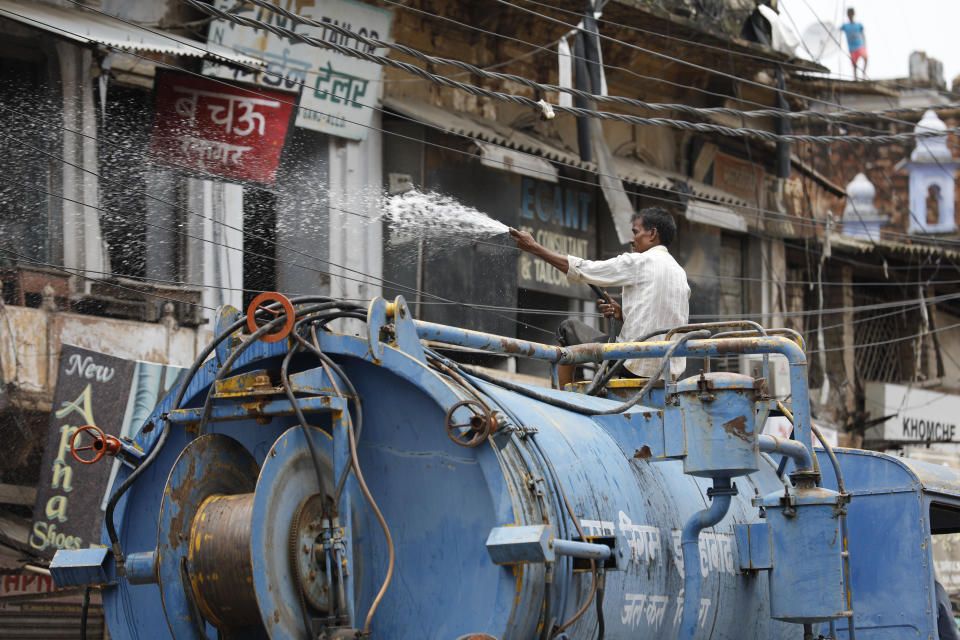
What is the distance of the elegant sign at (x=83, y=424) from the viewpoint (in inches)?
369

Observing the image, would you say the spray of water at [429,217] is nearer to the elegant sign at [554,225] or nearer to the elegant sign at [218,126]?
the elegant sign at [554,225]

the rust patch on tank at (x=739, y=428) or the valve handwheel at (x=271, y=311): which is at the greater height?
the valve handwheel at (x=271, y=311)

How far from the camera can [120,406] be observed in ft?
32.2

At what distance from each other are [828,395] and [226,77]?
38.6 ft

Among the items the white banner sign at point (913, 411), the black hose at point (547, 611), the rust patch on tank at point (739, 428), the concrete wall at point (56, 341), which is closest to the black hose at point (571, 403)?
the rust patch on tank at point (739, 428)

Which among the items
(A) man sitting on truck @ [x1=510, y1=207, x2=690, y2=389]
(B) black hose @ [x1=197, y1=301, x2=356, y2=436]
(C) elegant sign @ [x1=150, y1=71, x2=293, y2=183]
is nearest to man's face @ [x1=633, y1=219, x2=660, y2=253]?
(A) man sitting on truck @ [x1=510, y1=207, x2=690, y2=389]

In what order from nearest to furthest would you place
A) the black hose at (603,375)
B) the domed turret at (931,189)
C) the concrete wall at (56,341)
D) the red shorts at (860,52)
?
the black hose at (603,375), the concrete wall at (56,341), the red shorts at (860,52), the domed turret at (931,189)

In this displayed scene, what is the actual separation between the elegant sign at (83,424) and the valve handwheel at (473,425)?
6020 millimetres

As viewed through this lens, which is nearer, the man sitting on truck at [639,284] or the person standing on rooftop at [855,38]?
the man sitting on truck at [639,284]

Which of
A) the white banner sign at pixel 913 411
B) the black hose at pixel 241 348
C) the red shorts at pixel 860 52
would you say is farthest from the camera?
the red shorts at pixel 860 52

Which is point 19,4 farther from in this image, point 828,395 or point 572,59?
point 828,395

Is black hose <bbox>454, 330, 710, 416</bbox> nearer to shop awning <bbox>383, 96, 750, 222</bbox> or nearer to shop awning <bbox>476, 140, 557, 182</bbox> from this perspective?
shop awning <bbox>383, 96, 750, 222</bbox>

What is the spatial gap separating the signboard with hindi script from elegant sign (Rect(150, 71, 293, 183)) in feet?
0.72

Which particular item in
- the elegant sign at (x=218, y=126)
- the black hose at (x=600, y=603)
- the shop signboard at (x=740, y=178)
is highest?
the shop signboard at (x=740, y=178)
